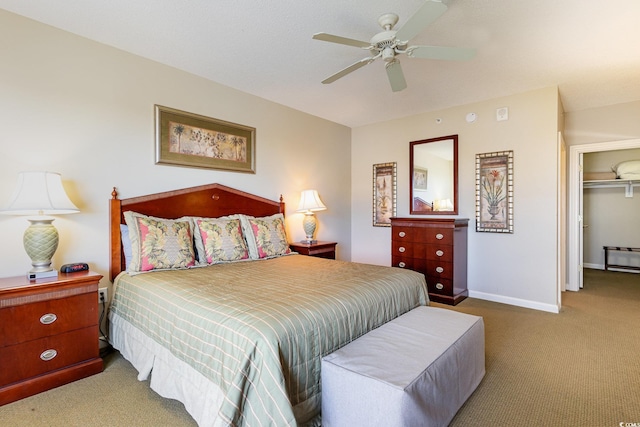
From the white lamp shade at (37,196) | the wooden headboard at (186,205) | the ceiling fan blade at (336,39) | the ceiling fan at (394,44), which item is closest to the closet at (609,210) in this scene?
the ceiling fan at (394,44)

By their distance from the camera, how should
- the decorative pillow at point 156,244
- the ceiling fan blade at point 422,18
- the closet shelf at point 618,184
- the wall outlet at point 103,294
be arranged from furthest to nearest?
1. the closet shelf at point 618,184
2. the wall outlet at point 103,294
3. the decorative pillow at point 156,244
4. the ceiling fan blade at point 422,18

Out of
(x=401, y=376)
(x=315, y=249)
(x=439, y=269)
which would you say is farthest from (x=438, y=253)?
(x=401, y=376)

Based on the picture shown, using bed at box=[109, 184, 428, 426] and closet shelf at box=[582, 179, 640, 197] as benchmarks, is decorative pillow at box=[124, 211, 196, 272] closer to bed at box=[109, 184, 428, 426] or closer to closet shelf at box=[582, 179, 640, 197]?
bed at box=[109, 184, 428, 426]

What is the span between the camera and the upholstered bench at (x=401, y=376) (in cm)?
137

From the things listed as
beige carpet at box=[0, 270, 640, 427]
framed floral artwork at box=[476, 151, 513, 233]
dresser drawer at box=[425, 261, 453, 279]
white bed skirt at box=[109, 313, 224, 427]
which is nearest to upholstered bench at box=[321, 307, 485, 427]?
beige carpet at box=[0, 270, 640, 427]

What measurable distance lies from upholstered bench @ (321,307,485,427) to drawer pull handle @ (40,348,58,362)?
1.86 meters

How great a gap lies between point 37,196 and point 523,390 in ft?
11.3

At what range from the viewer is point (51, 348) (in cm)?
208

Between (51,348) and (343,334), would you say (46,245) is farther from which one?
(343,334)

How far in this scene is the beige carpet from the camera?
176 centimetres

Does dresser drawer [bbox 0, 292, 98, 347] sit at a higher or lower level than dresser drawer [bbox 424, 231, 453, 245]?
lower

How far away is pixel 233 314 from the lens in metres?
1.56

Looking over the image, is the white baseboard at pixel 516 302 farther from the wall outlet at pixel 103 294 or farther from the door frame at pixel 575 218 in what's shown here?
the wall outlet at pixel 103 294

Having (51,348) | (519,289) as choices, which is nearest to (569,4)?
(519,289)
